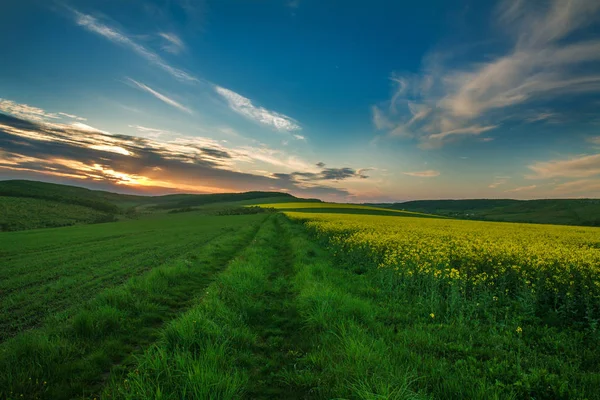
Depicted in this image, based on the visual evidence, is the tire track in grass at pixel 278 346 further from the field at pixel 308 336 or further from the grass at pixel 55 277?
the grass at pixel 55 277

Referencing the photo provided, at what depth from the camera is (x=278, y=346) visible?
6008mm

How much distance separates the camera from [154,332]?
21.4 feet

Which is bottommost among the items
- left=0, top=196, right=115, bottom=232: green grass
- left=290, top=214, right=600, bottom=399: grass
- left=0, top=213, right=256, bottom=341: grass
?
left=0, top=196, right=115, bottom=232: green grass

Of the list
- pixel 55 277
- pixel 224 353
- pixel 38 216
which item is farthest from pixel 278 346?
pixel 38 216

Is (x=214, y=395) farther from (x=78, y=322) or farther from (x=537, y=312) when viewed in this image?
(x=537, y=312)

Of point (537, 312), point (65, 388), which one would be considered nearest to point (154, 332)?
point (65, 388)

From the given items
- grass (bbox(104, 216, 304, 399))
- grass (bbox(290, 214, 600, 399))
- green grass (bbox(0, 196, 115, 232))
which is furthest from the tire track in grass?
green grass (bbox(0, 196, 115, 232))

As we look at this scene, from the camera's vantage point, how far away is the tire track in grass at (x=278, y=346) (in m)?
4.41

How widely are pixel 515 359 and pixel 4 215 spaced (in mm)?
71133

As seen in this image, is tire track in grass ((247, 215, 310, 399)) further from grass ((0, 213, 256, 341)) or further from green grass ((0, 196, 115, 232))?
green grass ((0, 196, 115, 232))

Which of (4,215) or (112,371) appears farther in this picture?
(4,215)

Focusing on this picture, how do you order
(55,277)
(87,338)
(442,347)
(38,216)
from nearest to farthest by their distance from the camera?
(442,347) < (87,338) < (55,277) < (38,216)

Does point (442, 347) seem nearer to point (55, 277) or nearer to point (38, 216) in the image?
point (55, 277)

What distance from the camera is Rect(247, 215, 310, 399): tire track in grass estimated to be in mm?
4410
